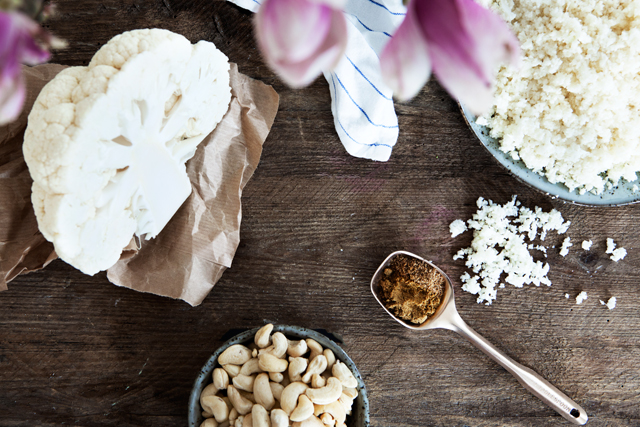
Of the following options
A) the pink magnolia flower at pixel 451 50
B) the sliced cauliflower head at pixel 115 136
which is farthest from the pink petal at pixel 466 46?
the sliced cauliflower head at pixel 115 136

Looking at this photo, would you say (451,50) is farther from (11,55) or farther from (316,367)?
(316,367)

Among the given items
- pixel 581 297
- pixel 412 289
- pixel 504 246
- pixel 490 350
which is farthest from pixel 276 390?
pixel 581 297

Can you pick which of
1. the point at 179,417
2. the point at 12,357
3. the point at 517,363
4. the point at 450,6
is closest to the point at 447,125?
the point at 517,363

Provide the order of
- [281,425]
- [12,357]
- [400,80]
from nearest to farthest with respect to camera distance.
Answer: [400,80]
[281,425]
[12,357]

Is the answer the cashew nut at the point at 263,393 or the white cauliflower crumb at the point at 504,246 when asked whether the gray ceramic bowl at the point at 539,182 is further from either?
the cashew nut at the point at 263,393

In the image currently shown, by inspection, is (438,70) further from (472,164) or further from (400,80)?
(472,164)

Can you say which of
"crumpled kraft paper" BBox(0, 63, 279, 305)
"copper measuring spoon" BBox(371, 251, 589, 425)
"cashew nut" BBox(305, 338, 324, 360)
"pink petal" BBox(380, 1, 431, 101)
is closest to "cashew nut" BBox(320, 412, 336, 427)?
"cashew nut" BBox(305, 338, 324, 360)

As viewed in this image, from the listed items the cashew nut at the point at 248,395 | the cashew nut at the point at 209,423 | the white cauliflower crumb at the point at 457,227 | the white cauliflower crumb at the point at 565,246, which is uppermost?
the white cauliflower crumb at the point at 457,227
